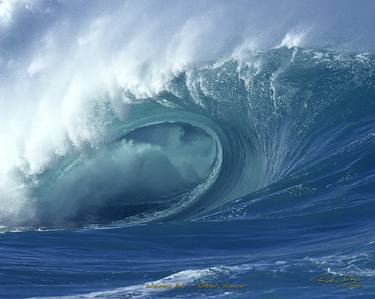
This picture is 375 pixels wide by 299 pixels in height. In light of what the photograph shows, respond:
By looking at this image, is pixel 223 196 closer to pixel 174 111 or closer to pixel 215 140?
pixel 215 140

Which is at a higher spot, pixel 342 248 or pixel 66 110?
pixel 66 110

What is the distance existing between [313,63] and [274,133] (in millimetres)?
3434

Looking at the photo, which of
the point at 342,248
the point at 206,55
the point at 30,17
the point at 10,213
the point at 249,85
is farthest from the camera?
the point at 30,17

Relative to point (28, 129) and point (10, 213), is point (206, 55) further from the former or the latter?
point (10, 213)

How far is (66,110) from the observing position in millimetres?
24344

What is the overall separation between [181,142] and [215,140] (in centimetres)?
121

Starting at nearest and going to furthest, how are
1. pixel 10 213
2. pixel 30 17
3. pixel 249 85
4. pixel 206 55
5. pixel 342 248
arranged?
1. pixel 342 248
2. pixel 10 213
3. pixel 249 85
4. pixel 206 55
5. pixel 30 17

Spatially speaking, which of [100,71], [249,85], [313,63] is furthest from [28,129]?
[313,63]
